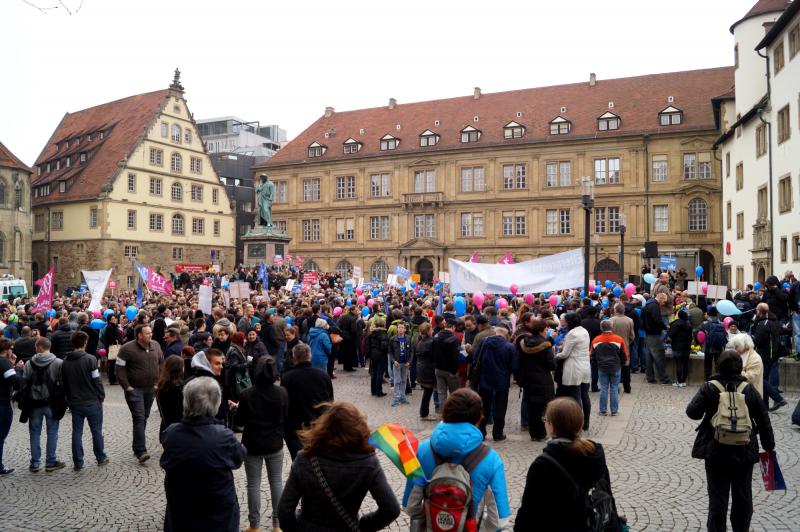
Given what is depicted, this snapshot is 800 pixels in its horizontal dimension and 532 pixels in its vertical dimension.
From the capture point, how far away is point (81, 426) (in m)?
8.64

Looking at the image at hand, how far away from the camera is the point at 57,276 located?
53.2m

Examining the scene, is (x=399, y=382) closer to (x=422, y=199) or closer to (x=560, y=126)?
(x=560, y=126)

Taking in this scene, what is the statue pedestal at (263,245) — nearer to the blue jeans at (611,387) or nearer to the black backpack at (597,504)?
the blue jeans at (611,387)

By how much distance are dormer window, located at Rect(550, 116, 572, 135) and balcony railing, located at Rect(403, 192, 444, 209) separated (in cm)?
1044

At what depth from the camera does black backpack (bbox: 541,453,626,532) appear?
391 cm

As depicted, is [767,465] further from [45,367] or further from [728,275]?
[728,275]

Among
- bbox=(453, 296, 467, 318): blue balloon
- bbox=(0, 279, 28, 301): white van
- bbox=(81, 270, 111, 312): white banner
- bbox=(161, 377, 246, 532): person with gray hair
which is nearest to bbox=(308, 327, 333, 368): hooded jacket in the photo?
bbox=(453, 296, 467, 318): blue balloon

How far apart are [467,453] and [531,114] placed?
54.6m

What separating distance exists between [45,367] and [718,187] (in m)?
49.1

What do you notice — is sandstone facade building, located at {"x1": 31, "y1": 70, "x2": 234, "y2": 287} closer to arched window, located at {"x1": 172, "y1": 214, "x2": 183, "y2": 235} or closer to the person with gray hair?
arched window, located at {"x1": 172, "y1": 214, "x2": 183, "y2": 235}

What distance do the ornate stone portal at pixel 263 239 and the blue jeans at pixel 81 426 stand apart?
2746 cm

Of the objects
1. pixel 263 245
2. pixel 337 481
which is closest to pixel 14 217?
pixel 263 245

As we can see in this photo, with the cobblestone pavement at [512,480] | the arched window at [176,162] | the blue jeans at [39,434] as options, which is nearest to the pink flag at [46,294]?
the cobblestone pavement at [512,480]

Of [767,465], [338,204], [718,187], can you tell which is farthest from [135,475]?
[338,204]
